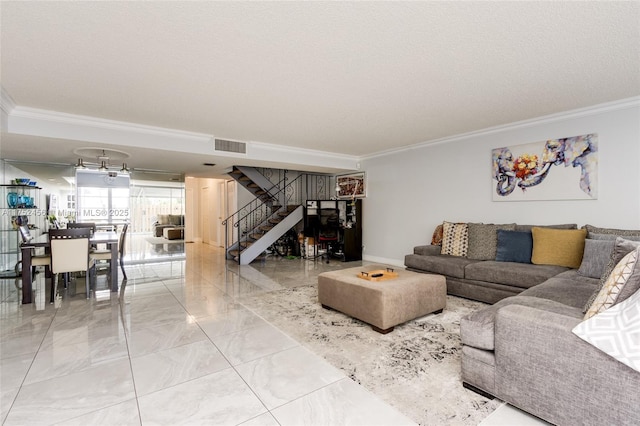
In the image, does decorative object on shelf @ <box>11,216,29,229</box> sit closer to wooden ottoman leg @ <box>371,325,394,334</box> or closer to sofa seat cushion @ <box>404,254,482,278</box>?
wooden ottoman leg @ <box>371,325,394,334</box>

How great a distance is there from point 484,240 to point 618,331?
3333mm

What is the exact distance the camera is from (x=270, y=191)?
27.2ft

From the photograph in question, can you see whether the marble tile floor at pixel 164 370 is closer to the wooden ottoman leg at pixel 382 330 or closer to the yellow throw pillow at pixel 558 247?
the wooden ottoman leg at pixel 382 330

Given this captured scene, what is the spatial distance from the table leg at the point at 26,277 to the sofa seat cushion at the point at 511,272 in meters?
5.77

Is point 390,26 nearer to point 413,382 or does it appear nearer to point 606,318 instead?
point 606,318

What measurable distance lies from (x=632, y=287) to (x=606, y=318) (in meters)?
0.26

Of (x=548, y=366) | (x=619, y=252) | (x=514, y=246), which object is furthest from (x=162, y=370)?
(x=514, y=246)

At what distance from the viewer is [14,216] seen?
576 cm

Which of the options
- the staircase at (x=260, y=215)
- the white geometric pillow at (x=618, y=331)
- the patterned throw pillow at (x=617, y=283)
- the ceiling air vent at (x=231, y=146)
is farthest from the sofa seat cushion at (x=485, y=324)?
the staircase at (x=260, y=215)

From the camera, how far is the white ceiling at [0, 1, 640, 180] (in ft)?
6.68

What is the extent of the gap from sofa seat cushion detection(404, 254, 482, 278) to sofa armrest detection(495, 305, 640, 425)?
2472 millimetres

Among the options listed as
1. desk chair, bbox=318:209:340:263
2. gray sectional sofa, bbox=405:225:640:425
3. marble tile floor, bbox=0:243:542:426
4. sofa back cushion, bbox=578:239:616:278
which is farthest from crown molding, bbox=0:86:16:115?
sofa back cushion, bbox=578:239:616:278

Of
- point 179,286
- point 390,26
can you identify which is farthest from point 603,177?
point 179,286

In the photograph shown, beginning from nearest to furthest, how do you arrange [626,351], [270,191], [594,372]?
[626,351] → [594,372] → [270,191]
